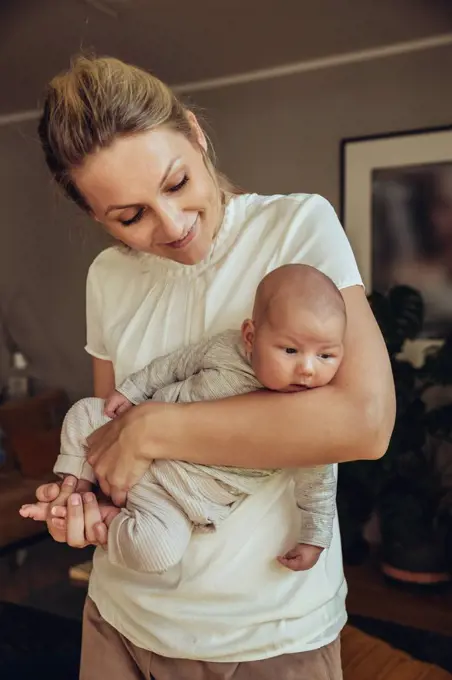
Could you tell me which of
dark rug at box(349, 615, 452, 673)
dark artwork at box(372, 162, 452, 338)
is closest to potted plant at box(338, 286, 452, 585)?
dark artwork at box(372, 162, 452, 338)

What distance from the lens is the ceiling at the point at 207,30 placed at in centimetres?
266

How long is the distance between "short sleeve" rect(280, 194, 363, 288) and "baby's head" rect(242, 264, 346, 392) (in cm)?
3

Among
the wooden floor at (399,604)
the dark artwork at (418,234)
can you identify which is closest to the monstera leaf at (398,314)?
the dark artwork at (418,234)

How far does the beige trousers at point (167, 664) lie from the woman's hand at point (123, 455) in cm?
22

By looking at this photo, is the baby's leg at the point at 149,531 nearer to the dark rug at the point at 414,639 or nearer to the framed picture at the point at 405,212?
the dark rug at the point at 414,639

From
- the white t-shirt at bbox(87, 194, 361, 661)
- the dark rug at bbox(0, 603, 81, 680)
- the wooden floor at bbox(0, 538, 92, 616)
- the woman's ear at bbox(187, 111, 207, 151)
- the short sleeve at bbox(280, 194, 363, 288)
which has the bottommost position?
the wooden floor at bbox(0, 538, 92, 616)

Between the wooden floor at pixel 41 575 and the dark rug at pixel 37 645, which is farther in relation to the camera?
the wooden floor at pixel 41 575

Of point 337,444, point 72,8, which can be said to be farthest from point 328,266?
point 72,8

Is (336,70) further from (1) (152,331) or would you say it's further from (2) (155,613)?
(2) (155,613)

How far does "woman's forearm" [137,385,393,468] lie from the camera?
837 mm

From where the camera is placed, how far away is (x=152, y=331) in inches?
41.3

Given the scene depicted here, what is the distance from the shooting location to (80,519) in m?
0.93

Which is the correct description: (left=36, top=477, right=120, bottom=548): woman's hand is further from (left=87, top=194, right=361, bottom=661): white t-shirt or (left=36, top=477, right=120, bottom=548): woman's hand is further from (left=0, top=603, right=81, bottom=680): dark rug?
(left=0, top=603, right=81, bottom=680): dark rug

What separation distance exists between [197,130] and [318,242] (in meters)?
0.27
